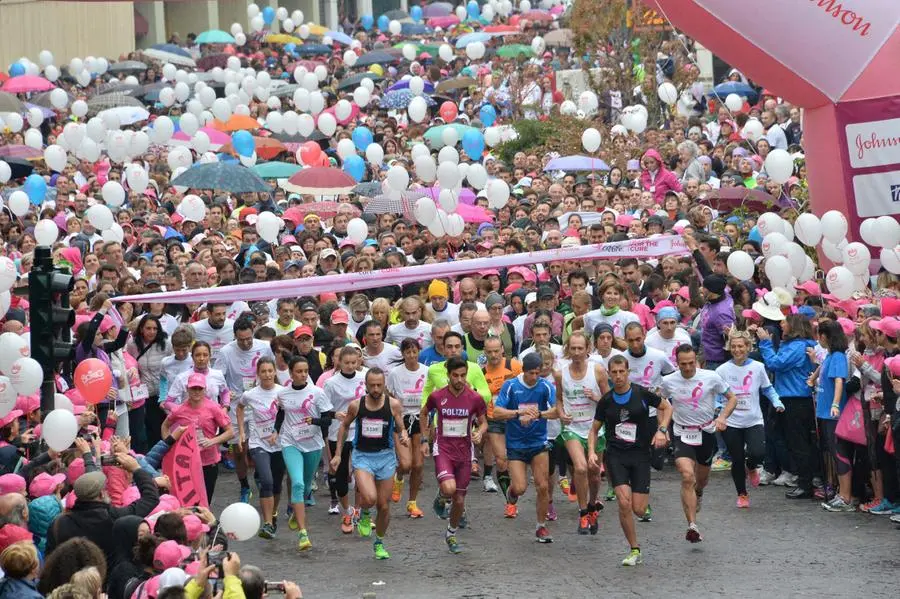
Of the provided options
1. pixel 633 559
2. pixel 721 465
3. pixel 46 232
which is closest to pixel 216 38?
pixel 46 232

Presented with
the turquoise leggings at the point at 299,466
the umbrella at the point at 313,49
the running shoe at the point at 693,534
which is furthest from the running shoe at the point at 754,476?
the umbrella at the point at 313,49

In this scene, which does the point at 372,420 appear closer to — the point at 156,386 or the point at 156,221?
the point at 156,386

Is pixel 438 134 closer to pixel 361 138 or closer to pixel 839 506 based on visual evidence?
pixel 361 138

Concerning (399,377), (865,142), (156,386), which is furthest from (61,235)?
(865,142)

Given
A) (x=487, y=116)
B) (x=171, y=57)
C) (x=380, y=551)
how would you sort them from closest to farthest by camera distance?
(x=380, y=551) < (x=487, y=116) < (x=171, y=57)

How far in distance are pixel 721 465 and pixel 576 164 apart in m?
9.35

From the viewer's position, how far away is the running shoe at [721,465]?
14.7m

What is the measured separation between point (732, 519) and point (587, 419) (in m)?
1.38

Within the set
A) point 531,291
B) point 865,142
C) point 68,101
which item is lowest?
point 531,291

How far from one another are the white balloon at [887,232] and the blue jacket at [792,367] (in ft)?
6.54

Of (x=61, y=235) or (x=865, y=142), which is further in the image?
(x=61, y=235)

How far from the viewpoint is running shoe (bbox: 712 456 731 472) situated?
14.7 meters

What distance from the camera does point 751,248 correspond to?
54.5 ft

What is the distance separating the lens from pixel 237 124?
3005cm
